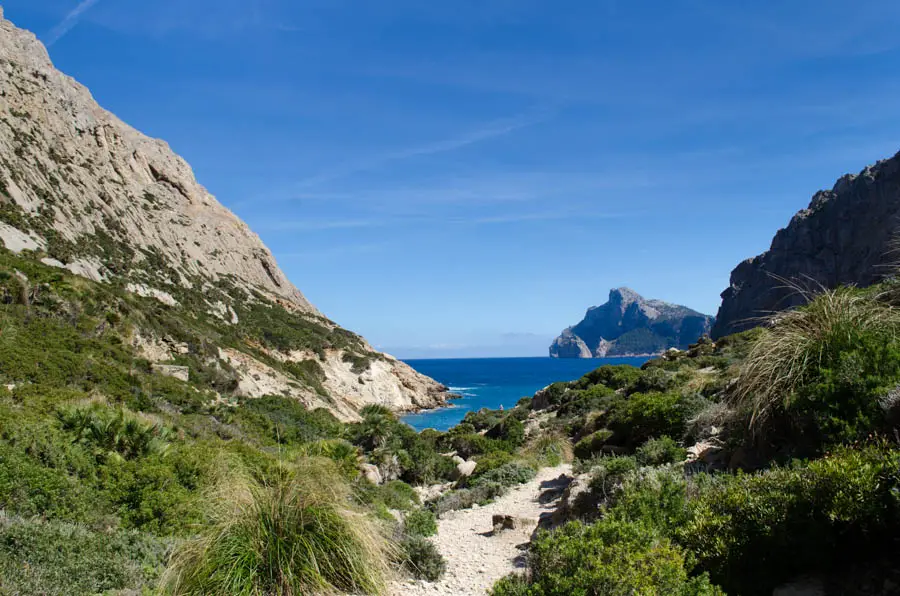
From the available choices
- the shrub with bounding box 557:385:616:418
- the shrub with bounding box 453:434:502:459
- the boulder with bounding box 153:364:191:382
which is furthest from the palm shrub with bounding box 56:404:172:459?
the boulder with bounding box 153:364:191:382

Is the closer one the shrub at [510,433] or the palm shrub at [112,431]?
the palm shrub at [112,431]

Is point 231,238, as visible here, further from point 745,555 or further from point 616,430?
point 745,555

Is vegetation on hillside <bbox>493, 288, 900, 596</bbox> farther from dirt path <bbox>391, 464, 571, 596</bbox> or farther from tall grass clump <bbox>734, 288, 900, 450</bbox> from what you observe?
dirt path <bbox>391, 464, 571, 596</bbox>

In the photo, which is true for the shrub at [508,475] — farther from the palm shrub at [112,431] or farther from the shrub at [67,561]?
the shrub at [67,561]

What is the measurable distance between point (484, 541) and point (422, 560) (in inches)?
→ 97.2

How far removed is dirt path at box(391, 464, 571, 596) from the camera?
6121mm

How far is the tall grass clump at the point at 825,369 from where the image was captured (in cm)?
537

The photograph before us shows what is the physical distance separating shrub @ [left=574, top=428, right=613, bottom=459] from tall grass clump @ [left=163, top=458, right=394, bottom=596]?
27.7ft

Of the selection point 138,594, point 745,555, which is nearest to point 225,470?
point 138,594

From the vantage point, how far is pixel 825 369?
19.0 feet

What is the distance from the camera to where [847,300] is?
662 centimetres

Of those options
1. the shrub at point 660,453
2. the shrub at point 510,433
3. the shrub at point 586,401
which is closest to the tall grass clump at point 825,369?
the shrub at point 660,453

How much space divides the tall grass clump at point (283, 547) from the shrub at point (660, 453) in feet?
18.5

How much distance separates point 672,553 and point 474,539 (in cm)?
557
